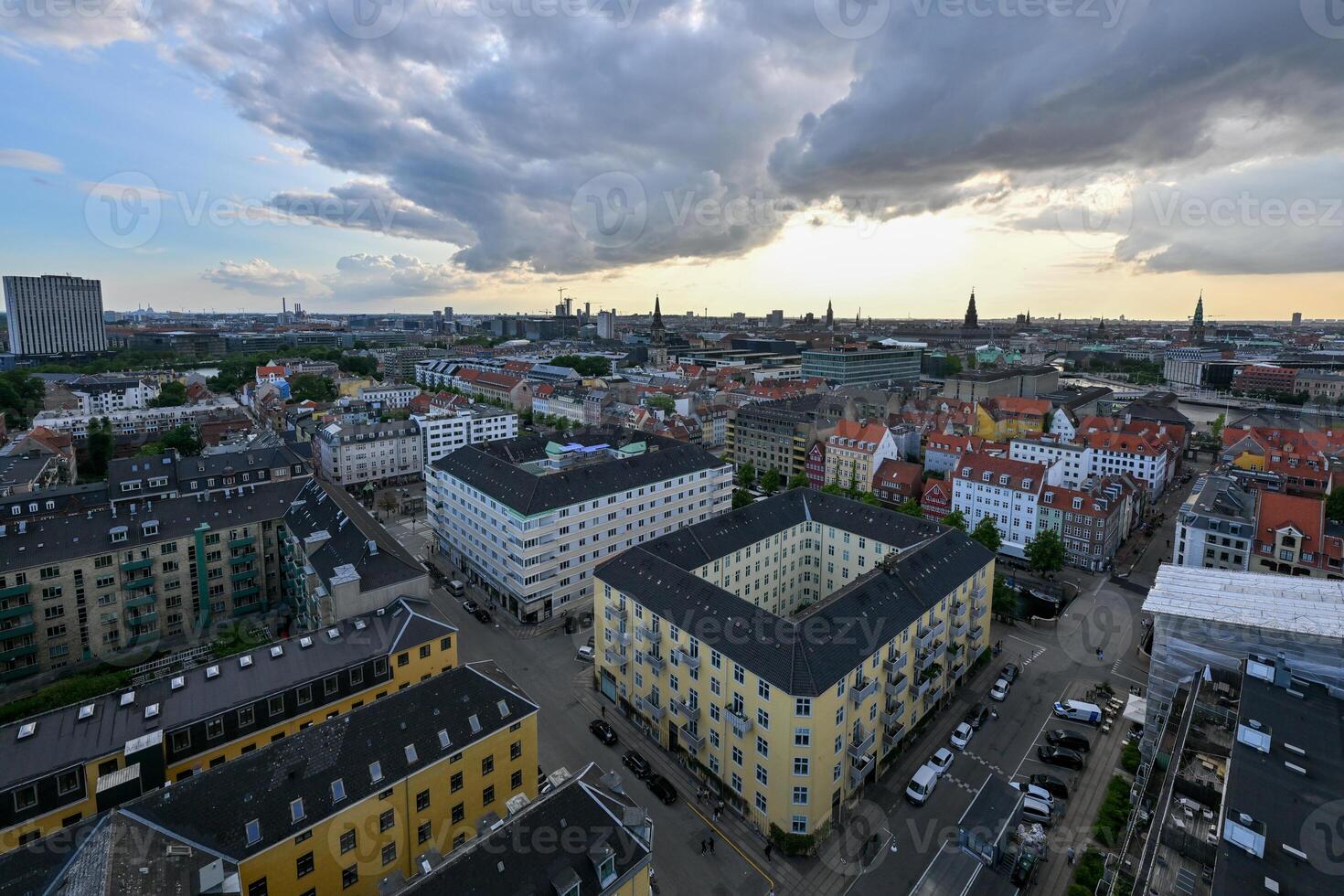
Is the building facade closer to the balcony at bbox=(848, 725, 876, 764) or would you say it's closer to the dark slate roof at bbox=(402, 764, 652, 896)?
the balcony at bbox=(848, 725, 876, 764)

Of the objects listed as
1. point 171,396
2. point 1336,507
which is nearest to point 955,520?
point 1336,507

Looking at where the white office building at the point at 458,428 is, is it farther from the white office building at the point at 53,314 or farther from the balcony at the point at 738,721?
the white office building at the point at 53,314

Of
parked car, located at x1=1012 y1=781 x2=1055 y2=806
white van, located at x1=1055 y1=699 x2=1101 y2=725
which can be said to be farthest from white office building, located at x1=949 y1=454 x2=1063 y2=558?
parked car, located at x1=1012 y1=781 x2=1055 y2=806

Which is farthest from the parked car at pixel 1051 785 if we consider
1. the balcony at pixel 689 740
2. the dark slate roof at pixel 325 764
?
the dark slate roof at pixel 325 764

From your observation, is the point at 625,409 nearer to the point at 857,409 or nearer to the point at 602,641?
the point at 857,409

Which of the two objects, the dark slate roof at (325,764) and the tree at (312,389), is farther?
the tree at (312,389)

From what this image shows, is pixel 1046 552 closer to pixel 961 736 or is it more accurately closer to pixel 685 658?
pixel 961 736
